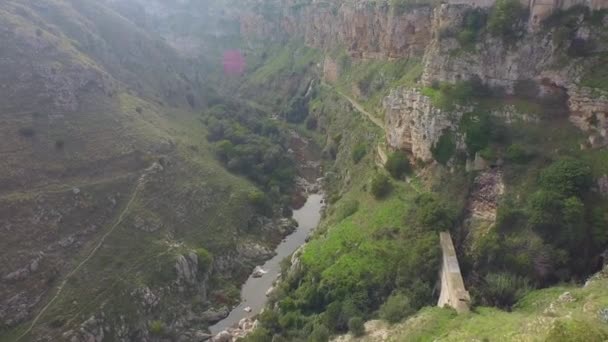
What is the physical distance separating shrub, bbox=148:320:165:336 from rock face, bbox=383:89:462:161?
3638cm

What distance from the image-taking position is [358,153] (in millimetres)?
76938

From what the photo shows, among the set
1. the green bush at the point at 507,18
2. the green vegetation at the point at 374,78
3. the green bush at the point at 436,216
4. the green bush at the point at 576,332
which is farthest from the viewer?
the green vegetation at the point at 374,78

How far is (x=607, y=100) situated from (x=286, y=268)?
39.0 m

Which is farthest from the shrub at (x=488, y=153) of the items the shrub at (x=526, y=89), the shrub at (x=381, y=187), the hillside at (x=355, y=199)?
the shrub at (x=381, y=187)

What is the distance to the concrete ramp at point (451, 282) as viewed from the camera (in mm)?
39531

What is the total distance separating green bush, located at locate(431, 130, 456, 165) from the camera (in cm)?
5484

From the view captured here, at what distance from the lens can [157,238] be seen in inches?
2388

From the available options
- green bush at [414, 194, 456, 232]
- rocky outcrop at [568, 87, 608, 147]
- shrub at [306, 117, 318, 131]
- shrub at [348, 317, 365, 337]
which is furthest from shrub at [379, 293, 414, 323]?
shrub at [306, 117, 318, 131]

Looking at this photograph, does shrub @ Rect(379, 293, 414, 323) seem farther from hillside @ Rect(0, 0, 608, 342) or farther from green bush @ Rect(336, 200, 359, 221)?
green bush @ Rect(336, 200, 359, 221)

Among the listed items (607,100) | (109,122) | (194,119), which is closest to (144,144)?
(109,122)

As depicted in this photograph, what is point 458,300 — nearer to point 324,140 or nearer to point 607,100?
point 607,100

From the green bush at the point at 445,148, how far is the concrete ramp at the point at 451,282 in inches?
405

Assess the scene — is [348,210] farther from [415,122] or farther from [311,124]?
[311,124]

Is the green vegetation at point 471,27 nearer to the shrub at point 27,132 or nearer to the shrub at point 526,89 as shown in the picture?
the shrub at point 526,89
